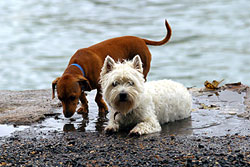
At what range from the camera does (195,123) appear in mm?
8305

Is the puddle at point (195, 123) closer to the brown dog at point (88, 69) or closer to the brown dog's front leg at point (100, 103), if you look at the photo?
the brown dog's front leg at point (100, 103)

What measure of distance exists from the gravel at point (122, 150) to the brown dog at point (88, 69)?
1.22 m

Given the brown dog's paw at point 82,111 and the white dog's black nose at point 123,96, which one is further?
the brown dog's paw at point 82,111

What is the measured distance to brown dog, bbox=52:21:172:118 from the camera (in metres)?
8.67

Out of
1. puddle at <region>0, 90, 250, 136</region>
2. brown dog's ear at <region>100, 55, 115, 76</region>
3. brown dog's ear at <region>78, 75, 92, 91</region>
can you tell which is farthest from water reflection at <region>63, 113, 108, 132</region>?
brown dog's ear at <region>100, 55, 115, 76</region>

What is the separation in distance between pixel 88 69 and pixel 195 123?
8.78 feet

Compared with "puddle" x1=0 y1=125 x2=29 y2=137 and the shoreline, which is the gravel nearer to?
the shoreline

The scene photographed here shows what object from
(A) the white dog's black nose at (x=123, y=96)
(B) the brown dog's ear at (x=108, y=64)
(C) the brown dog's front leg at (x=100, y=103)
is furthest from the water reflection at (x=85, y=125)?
(B) the brown dog's ear at (x=108, y=64)

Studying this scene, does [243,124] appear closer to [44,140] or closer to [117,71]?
[117,71]

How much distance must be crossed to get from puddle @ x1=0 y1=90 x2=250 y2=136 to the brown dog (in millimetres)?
361

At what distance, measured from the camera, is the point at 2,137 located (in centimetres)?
766

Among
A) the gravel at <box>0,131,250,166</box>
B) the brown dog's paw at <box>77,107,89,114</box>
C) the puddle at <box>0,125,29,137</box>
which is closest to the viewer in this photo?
the gravel at <box>0,131,250,166</box>

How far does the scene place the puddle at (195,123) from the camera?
7768 millimetres

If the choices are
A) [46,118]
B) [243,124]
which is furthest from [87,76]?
[243,124]
